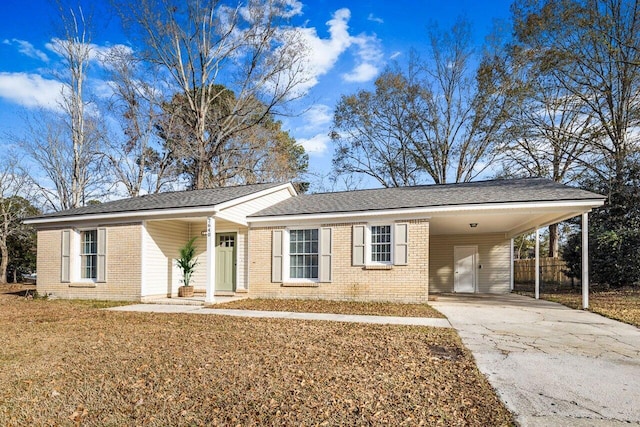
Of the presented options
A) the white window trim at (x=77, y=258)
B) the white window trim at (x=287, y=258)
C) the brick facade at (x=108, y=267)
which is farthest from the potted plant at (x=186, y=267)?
the white window trim at (x=287, y=258)

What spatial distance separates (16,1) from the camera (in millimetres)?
11664

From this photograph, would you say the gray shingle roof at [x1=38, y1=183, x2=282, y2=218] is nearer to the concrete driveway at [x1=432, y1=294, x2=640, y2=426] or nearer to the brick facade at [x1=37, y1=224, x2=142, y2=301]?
the brick facade at [x1=37, y1=224, x2=142, y2=301]

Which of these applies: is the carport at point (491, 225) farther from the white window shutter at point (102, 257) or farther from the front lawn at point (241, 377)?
the white window shutter at point (102, 257)

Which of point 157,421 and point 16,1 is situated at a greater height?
point 16,1

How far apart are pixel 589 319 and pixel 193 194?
12.5m

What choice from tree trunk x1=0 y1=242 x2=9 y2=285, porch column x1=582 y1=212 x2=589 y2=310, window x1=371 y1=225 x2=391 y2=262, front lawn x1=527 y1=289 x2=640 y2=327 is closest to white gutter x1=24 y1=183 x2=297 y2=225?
window x1=371 y1=225 x2=391 y2=262

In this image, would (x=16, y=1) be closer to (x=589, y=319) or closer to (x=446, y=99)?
(x=589, y=319)

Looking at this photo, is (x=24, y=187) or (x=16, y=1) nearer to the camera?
(x=16, y=1)

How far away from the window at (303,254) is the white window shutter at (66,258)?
7454mm

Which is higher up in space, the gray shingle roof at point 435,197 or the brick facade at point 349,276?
the gray shingle roof at point 435,197

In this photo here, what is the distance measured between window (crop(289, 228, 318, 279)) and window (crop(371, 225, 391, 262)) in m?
1.83

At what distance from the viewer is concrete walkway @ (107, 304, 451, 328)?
8.05m

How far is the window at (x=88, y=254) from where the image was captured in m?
13.0

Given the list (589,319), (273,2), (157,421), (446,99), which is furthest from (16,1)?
(446,99)
